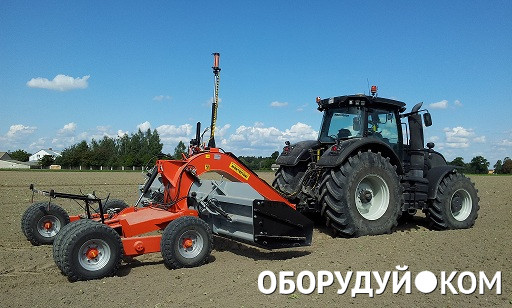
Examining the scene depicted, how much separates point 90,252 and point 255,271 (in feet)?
6.29

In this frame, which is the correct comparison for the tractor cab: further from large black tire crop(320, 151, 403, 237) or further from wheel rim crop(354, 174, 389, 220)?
wheel rim crop(354, 174, 389, 220)

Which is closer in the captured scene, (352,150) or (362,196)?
(352,150)

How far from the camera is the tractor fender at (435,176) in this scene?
919 centimetres

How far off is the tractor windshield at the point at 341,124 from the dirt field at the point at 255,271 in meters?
1.85

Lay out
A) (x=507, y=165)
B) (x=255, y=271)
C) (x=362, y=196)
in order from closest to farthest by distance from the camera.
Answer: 1. (x=255, y=271)
2. (x=362, y=196)
3. (x=507, y=165)

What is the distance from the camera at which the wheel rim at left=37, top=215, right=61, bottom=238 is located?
24.8ft

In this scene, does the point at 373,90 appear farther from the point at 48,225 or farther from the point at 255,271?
the point at 48,225

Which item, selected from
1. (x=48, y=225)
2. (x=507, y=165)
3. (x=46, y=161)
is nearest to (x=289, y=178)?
(x=48, y=225)

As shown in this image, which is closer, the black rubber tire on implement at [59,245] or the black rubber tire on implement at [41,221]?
the black rubber tire on implement at [59,245]

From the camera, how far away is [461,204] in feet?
31.6

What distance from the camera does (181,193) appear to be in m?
6.98

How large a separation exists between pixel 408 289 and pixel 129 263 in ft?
11.8

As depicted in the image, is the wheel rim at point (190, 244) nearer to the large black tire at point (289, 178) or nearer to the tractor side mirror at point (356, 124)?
the large black tire at point (289, 178)

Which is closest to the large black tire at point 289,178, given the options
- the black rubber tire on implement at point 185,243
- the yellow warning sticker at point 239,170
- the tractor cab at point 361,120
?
the tractor cab at point 361,120
